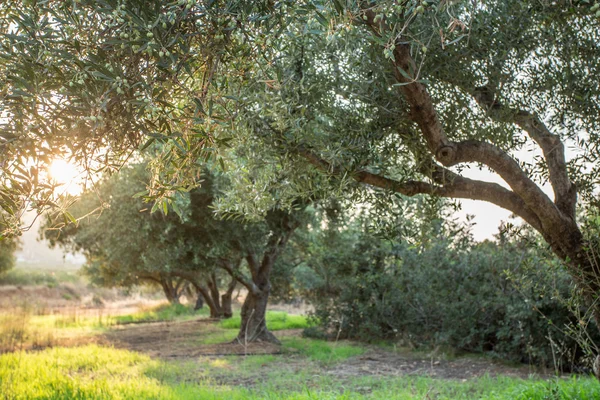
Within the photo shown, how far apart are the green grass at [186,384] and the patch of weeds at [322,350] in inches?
56.5

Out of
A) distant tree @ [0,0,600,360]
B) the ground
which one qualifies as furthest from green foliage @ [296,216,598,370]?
distant tree @ [0,0,600,360]

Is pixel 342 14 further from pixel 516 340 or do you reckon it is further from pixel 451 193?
pixel 516 340

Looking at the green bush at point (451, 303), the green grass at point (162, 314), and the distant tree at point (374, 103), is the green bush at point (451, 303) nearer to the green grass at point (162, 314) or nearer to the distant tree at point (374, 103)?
the distant tree at point (374, 103)

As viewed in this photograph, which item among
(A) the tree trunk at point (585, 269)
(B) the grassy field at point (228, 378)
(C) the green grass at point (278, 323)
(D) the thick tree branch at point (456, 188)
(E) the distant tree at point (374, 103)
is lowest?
(C) the green grass at point (278, 323)

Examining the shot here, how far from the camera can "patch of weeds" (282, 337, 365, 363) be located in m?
13.6

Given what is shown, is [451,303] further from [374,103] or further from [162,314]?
[162,314]

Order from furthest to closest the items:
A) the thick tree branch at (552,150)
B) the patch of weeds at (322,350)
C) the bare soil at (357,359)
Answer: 1. the patch of weeds at (322,350)
2. the bare soil at (357,359)
3. the thick tree branch at (552,150)

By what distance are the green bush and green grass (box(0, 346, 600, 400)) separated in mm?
2624

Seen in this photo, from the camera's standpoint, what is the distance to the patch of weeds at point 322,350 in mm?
13633

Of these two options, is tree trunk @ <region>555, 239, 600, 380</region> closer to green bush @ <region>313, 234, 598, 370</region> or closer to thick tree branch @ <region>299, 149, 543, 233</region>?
thick tree branch @ <region>299, 149, 543, 233</region>

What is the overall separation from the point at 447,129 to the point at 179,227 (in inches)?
386

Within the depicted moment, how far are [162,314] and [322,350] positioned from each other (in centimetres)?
1836

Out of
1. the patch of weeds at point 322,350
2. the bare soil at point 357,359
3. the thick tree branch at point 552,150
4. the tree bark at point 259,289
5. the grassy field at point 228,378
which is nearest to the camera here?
the thick tree branch at point 552,150

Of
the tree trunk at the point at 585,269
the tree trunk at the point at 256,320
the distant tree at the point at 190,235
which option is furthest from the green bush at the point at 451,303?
the tree trunk at the point at 585,269
